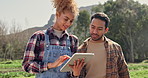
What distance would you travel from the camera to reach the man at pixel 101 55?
2.16 m

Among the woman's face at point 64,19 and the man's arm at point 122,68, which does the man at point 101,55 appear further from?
the woman's face at point 64,19

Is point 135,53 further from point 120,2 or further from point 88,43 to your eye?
point 88,43

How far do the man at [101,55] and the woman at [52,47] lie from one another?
28 centimetres

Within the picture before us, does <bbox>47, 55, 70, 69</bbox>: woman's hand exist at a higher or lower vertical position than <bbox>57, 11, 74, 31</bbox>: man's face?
lower

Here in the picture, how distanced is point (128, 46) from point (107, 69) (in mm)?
22421

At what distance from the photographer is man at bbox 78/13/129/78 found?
7.07 feet

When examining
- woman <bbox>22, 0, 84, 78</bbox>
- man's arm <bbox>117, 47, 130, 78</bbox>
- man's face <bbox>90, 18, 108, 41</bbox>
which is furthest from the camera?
man's arm <bbox>117, 47, 130, 78</bbox>

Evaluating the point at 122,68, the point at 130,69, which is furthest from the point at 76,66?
the point at 130,69

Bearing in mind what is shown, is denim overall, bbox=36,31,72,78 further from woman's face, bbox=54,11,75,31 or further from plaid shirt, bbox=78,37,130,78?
plaid shirt, bbox=78,37,130,78

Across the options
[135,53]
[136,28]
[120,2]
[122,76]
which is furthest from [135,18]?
[122,76]

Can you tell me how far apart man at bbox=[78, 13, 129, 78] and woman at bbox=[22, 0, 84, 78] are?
0.91 ft

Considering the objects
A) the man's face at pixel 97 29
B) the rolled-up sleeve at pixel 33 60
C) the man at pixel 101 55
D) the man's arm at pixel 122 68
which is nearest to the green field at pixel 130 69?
the man's arm at pixel 122 68

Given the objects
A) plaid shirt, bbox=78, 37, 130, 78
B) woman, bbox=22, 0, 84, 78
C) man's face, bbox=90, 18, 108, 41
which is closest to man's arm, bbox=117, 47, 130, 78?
plaid shirt, bbox=78, 37, 130, 78

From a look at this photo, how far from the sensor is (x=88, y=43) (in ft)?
7.45
